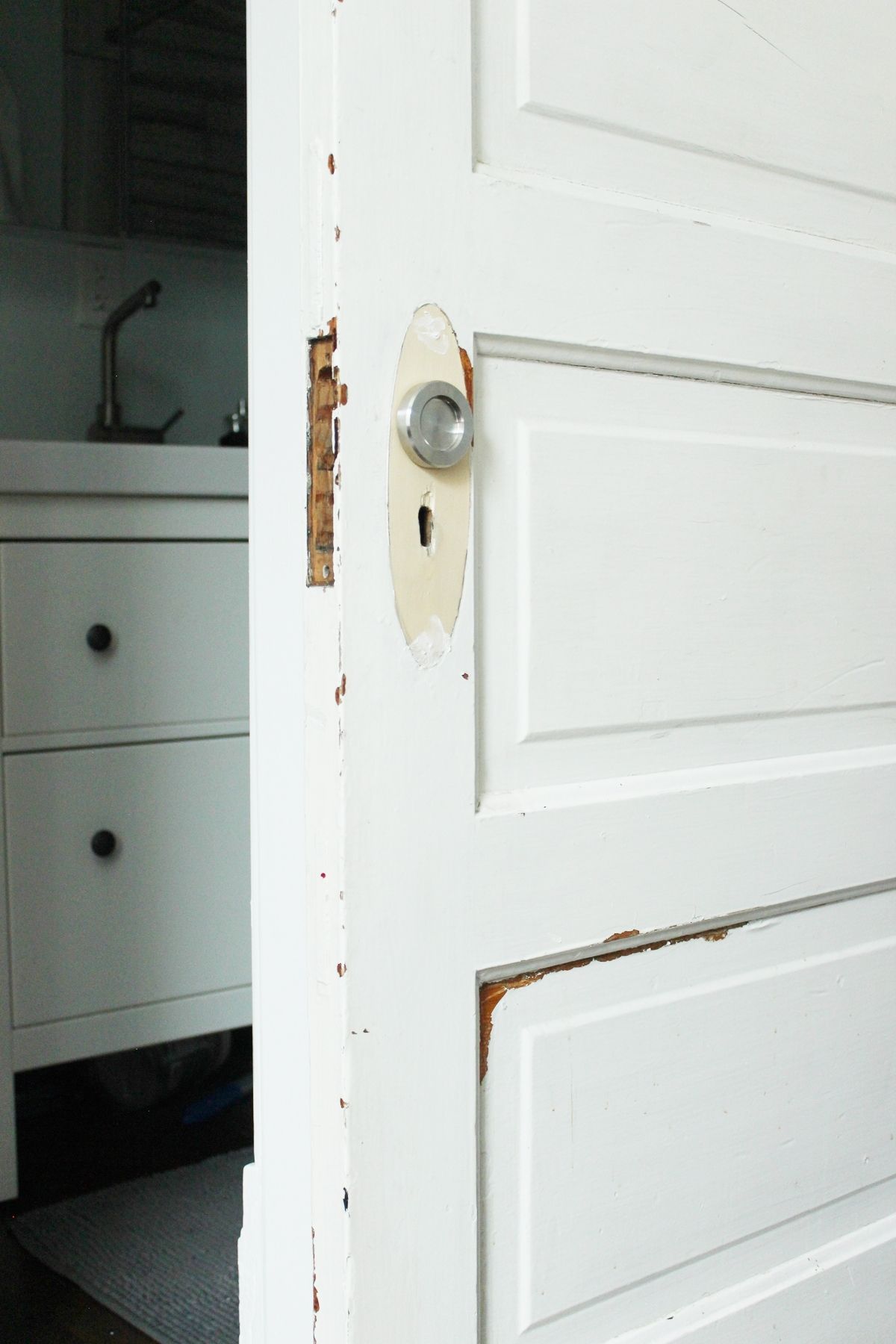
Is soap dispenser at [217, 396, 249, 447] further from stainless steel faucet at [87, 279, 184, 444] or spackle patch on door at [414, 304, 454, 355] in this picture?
spackle patch on door at [414, 304, 454, 355]

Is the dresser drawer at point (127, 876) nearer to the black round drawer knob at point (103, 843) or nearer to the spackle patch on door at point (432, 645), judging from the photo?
the black round drawer knob at point (103, 843)

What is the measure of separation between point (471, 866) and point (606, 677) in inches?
5.6

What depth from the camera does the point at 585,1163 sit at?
2.34ft

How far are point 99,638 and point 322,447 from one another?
0.95 m

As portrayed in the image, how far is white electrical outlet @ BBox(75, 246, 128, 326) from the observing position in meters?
2.01

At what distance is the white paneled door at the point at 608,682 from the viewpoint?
24.2 inches

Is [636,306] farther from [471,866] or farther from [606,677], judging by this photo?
[471,866]

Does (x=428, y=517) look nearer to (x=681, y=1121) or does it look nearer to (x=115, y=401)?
(x=681, y=1121)

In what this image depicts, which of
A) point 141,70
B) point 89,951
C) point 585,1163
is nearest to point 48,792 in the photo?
point 89,951

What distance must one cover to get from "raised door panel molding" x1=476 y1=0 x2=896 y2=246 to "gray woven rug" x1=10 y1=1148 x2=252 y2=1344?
1.12 m

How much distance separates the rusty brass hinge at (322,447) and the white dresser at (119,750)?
92 centimetres

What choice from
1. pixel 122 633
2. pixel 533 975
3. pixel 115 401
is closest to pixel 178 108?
pixel 115 401

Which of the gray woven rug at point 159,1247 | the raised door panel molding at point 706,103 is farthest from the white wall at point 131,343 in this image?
the raised door panel molding at point 706,103

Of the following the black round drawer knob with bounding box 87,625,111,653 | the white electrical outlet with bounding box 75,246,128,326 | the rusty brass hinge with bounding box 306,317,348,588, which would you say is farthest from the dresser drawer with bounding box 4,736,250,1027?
the rusty brass hinge with bounding box 306,317,348,588
